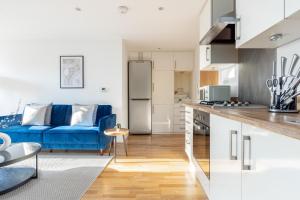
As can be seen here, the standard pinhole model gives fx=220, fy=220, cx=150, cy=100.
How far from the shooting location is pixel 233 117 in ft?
4.35

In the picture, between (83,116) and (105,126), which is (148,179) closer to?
(105,126)

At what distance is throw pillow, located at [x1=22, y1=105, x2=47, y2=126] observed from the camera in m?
4.13

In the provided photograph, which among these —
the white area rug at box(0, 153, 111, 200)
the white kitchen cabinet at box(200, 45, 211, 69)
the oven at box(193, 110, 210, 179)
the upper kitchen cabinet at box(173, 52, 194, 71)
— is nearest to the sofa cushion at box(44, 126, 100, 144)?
the white area rug at box(0, 153, 111, 200)

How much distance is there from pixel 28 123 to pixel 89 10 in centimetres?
240

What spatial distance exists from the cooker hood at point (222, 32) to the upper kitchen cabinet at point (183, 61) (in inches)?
123

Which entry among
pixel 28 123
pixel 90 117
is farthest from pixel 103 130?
pixel 28 123

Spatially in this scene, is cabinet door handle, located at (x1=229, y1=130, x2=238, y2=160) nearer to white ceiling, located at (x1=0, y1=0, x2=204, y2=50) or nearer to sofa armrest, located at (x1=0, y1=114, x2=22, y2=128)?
white ceiling, located at (x1=0, y1=0, x2=204, y2=50)

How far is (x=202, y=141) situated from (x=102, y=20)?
2622 mm

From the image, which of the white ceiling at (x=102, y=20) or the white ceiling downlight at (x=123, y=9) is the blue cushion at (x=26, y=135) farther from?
the white ceiling downlight at (x=123, y=9)

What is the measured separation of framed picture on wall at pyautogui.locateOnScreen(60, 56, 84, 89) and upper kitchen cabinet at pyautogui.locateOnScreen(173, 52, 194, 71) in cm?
248

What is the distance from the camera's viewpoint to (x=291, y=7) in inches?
42.9

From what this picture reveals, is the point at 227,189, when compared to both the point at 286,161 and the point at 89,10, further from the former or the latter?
the point at 89,10

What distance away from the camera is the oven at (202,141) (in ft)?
6.69

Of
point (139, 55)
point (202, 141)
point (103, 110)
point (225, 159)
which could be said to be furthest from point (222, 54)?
point (139, 55)
